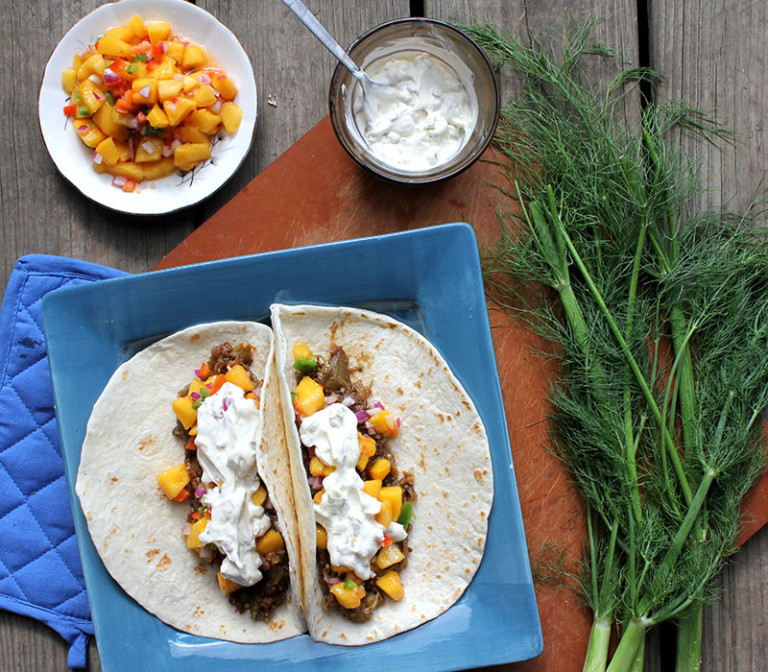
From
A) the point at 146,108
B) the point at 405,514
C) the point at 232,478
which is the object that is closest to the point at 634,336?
the point at 405,514

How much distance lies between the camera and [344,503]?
2.64m

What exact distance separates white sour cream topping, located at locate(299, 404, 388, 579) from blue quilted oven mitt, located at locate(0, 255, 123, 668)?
45.9 inches

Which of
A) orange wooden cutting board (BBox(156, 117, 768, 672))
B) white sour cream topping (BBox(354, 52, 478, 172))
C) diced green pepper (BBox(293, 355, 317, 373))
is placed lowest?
diced green pepper (BBox(293, 355, 317, 373))

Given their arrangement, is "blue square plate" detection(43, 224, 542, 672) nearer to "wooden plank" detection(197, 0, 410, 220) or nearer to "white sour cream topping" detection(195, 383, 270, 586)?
"white sour cream topping" detection(195, 383, 270, 586)

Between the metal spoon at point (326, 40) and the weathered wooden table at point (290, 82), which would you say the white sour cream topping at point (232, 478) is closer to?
the weathered wooden table at point (290, 82)

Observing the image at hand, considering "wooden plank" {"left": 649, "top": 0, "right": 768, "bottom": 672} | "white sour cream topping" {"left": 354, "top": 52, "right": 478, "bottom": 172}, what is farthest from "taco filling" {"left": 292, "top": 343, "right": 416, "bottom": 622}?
"wooden plank" {"left": 649, "top": 0, "right": 768, "bottom": 672}

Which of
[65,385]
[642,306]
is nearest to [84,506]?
[65,385]

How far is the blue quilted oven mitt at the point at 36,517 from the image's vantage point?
3.06m

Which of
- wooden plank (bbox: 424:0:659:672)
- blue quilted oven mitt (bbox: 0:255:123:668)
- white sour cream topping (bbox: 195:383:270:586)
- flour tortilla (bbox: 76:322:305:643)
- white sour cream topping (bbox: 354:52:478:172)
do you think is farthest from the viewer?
wooden plank (bbox: 424:0:659:672)

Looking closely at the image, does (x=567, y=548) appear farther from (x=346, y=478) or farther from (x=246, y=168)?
(x=246, y=168)

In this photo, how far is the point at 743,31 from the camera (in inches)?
126

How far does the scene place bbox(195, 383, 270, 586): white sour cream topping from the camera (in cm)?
261

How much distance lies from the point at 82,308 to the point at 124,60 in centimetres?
106

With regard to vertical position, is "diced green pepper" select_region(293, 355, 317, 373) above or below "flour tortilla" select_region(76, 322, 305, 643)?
above
